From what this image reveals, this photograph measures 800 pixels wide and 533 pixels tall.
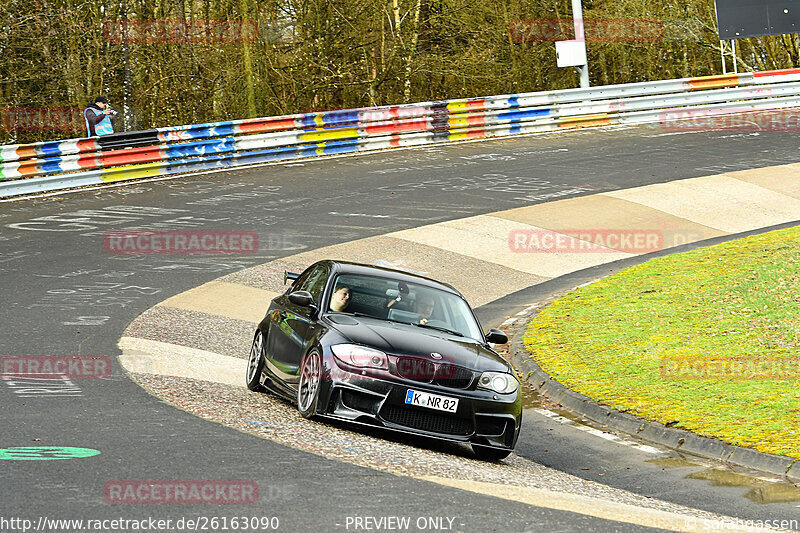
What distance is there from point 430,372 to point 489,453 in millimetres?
850

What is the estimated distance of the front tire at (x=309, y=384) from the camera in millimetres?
8602

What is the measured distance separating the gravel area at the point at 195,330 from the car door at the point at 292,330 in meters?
2.45

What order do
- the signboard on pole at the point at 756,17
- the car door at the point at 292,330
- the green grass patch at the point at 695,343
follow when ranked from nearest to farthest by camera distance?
the car door at the point at 292,330 < the green grass patch at the point at 695,343 < the signboard on pole at the point at 756,17

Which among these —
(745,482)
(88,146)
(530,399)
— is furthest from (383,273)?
(88,146)

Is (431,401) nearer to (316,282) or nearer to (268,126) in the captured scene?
(316,282)

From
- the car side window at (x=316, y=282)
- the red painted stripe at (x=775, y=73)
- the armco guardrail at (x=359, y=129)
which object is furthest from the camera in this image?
the red painted stripe at (x=775, y=73)

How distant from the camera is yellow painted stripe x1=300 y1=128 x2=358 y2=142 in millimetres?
26770

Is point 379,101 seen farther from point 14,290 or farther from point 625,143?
point 14,290

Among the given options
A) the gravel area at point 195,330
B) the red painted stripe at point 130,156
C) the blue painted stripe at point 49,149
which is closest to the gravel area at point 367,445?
the gravel area at point 195,330

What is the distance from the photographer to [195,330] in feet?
44.1

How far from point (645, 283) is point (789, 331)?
4134 mm

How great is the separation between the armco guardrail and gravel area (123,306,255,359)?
982 cm

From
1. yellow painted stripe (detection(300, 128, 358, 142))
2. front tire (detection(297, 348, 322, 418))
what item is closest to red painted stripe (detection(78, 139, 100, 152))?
yellow painted stripe (detection(300, 128, 358, 142))

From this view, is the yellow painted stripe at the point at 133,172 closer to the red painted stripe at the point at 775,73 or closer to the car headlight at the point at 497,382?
the car headlight at the point at 497,382
